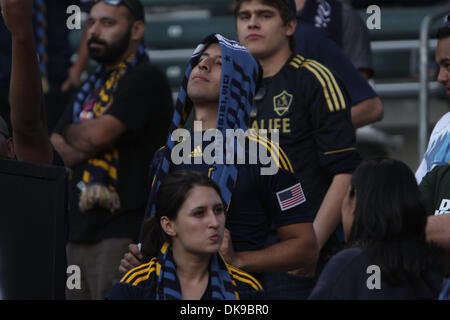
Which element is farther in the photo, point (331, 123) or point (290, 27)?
point (290, 27)

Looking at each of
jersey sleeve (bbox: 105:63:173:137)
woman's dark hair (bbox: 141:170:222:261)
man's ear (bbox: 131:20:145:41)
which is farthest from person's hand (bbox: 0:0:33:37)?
man's ear (bbox: 131:20:145:41)

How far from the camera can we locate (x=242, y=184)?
385 centimetres

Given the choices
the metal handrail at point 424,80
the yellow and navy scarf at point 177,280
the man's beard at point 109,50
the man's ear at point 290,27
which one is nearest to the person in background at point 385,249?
the yellow and navy scarf at point 177,280

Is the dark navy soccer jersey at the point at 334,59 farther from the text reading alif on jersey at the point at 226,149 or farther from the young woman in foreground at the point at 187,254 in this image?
the young woman in foreground at the point at 187,254

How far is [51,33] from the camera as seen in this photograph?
721cm

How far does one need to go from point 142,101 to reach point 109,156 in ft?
1.17

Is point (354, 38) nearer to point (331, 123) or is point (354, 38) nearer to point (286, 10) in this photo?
point (286, 10)

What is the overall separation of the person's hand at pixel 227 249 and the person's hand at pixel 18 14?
3.99 ft

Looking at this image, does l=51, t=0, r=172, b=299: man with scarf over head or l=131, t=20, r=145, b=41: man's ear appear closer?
l=51, t=0, r=172, b=299: man with scarf over head

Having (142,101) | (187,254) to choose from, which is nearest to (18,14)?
(187,254)

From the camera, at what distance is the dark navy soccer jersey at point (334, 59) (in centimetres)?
500

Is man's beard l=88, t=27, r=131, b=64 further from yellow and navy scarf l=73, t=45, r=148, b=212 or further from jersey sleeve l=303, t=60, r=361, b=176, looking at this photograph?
jersey sleeve l=303, t=60, r=361, b=176

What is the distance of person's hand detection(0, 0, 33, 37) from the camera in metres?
2.94
